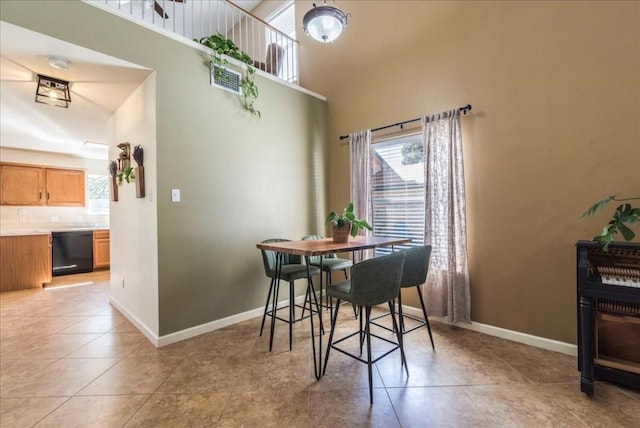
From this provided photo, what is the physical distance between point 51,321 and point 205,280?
200 cm

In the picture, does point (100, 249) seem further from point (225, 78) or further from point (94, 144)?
point (225, 78)

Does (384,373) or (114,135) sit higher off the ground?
(114,135)

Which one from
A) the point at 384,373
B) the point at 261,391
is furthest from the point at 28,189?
the point at 384,373

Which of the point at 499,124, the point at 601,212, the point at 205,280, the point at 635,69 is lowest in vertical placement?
the point at 205,280

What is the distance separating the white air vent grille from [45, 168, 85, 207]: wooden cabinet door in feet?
16.8

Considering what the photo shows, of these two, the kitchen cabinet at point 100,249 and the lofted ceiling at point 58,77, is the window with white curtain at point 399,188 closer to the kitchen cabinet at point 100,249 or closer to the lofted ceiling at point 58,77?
the lofted ceiling at point 58,77

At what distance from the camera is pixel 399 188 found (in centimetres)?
343

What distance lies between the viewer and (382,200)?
3588 mm

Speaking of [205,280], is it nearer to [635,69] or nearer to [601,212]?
[601,212]

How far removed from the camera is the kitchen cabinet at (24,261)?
4.54 meters

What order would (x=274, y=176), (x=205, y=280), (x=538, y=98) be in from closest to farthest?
(x=538, y=98) < (x=205, y=280) < (x=274, y=176)

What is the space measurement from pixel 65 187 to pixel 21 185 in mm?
656

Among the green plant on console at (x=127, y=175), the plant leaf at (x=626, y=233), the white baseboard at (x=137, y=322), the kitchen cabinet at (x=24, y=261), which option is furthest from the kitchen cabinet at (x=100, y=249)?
the plant leaf at (x=626, y=233)

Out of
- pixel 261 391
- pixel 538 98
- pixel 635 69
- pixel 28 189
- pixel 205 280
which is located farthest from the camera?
pixel 28 189
